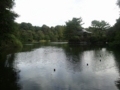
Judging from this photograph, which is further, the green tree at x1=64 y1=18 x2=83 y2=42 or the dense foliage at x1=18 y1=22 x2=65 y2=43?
the dense foliage at x1=18 y1=22 x2=65 y2=43

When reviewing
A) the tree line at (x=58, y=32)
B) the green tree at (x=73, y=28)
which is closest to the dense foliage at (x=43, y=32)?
the tree line at (x=58, y=32)

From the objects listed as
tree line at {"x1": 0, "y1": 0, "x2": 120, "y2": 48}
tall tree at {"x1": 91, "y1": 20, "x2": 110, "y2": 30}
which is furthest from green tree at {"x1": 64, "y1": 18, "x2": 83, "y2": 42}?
tall tree at {"x1": 91, "y1": 20, "x2": 110, "y2": 30}

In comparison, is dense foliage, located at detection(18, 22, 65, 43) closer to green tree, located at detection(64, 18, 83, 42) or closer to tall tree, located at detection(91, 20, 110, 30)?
green tree, located at detection(64, 18, 83, 42)

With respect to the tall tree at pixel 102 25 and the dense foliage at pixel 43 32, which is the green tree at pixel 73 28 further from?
the dense foliage at pixel 43 32

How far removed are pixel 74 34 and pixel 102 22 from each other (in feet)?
65.2

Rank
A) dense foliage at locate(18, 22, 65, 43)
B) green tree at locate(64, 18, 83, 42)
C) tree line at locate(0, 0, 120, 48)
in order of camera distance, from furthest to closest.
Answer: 1. dense foliage at locate(18, 22, 65, 43)
2. green tree at locate(64, 18, 83, 42)
3. tree line at locate(0, 0, 120, 48)

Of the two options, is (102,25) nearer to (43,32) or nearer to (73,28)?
(73,28)

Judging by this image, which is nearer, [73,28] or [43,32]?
[73,28]

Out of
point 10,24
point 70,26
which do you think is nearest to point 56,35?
point 70,26

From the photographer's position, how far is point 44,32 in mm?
144125

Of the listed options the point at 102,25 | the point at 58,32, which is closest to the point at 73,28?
the point at 102,25

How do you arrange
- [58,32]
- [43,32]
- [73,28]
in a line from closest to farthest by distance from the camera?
[73,28]
[43,32]
[58,32]

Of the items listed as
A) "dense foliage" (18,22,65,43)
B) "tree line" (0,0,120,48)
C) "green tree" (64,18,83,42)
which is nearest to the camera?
"tree line" (0,0,120,48)

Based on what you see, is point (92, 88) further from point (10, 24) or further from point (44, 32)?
point (44, 32)
